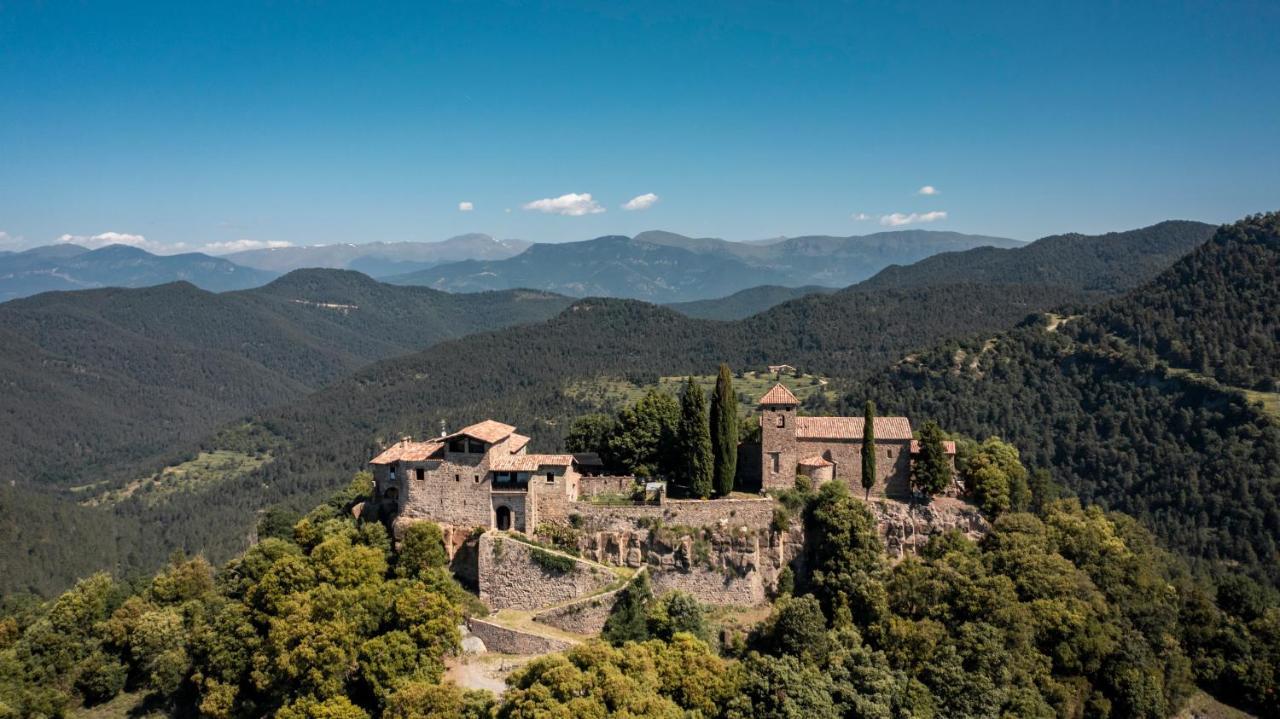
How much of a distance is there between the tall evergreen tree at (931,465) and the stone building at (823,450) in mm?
947

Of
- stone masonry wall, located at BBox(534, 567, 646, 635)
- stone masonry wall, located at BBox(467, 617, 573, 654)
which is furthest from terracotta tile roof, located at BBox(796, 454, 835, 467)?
stone masonry wall, located at BBox(467, 617, 573, 654)

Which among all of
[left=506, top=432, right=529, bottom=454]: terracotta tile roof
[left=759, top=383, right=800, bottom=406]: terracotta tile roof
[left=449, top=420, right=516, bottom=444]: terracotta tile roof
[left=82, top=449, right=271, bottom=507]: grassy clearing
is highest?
[left=759, top=383, right=800, bottom=406]: terracotta tile roof

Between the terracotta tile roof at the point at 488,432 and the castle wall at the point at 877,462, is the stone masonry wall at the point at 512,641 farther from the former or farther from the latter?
the castle wall at the point at 877,462

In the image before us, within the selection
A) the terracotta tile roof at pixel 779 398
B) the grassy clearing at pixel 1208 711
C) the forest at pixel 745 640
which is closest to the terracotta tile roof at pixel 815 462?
the forest at pixel 745 640

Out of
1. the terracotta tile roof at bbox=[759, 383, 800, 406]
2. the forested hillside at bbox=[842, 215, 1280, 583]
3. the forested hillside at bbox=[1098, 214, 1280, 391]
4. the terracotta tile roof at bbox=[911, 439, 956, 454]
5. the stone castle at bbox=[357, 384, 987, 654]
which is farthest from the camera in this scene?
the forested hillside at bbox=[1098, 214, 1280, 391]

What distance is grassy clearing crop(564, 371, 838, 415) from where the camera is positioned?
16001cm

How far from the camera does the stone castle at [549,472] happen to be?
49.7 meters

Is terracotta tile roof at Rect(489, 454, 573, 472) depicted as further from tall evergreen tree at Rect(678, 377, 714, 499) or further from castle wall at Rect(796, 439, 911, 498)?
castle wall at Rect(796, 439, 911, 498)

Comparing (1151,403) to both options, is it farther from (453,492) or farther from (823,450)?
(453,492)

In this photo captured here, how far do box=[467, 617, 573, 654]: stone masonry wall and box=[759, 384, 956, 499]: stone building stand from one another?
17421 mm

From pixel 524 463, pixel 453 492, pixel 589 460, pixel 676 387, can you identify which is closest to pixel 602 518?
pixel 524 463

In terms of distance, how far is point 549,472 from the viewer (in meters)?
50.2

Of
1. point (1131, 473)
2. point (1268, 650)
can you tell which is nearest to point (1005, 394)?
point (1131, 473)

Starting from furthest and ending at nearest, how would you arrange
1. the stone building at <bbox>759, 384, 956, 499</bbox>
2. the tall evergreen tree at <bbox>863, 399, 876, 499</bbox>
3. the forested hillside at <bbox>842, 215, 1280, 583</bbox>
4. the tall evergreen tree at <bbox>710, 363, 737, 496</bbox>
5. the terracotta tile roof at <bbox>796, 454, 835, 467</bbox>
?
the forested hillside at <bbox>842, 215, 1280, 583</bbox> < the stone building at <bbox>759, 384, 956, 499</bbox> < the tall evergreen tree at <bbox>863, 399, 876, 499</bbox> < the terracotta tile roof at <bbox>796, 454, 835, 467</bbox> < the tall evergreen tree at <bbox>710, 363, 737, 496</bbox>
